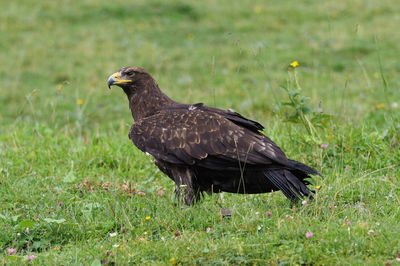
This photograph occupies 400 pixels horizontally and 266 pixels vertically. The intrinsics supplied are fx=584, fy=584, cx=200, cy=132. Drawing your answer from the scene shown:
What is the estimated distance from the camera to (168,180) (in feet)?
22.0

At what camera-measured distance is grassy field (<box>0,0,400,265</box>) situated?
4395mm

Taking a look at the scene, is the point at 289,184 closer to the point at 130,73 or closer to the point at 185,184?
the point at 185,184

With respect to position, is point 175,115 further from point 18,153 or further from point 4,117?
point 4,117

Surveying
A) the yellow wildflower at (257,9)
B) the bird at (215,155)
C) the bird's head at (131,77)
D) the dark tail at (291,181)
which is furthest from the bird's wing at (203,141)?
the yellow wildflower at (257,9)

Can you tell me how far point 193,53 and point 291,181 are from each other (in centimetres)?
962

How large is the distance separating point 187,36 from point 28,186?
10.1 meters

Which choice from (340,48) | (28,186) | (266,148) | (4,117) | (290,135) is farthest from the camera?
(340,48)

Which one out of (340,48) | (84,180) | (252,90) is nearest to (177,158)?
(84,180)

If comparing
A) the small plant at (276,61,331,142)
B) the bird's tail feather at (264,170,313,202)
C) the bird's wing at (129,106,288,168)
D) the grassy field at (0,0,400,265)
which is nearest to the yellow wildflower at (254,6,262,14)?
the grassy field at (0,0,400,265)

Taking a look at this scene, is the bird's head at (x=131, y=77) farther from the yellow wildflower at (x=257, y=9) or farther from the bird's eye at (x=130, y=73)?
the yellow wildflower at (x=257, y=9)

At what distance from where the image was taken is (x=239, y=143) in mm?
5309

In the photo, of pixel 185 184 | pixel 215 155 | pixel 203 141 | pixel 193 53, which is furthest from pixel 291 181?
pixel 193 53

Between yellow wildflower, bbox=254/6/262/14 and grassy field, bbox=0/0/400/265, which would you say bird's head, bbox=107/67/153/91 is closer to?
grassy field, bbox=0/0/400/265

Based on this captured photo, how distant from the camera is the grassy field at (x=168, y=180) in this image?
173 inches
